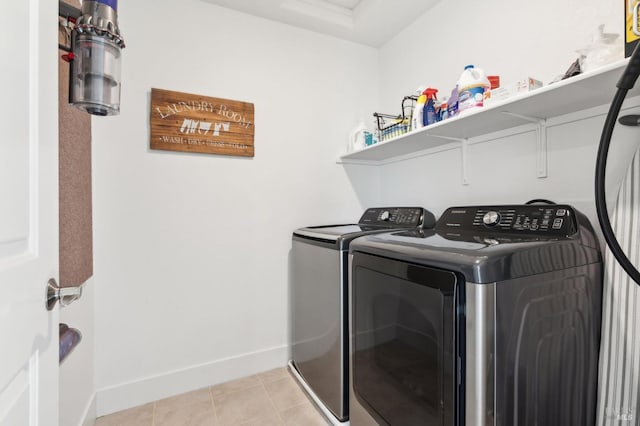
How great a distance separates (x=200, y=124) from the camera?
6.34 feet

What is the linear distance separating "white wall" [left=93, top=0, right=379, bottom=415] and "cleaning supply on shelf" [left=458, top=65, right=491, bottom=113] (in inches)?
45.3

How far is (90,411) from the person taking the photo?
1578mm

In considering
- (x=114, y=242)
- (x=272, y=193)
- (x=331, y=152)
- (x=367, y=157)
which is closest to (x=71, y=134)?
(x=114, y=242)

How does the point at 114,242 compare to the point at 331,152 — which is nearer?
the point at 114,242

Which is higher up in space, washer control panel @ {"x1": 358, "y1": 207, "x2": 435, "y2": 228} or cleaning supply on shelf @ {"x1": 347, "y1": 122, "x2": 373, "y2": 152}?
cleaning supply on shelf @ {"x1": 347, "y1": 122, "x2": 373, "y2": 152}

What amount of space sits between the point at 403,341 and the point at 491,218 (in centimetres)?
68

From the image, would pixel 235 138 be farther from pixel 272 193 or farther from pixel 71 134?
pixel 71 134

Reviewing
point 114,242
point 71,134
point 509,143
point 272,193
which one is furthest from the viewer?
point 272,193

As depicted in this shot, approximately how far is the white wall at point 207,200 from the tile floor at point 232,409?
3.1 inches

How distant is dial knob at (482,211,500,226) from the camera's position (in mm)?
1311

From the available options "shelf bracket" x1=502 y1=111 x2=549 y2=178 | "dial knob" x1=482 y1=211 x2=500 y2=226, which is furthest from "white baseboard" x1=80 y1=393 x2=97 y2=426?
"shelf bracket" x1=502 y1=111 x2=549 y2=178

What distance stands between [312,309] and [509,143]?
4.70ft

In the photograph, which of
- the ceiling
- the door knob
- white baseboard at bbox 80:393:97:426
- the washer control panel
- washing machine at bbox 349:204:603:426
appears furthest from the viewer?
the ceiling
